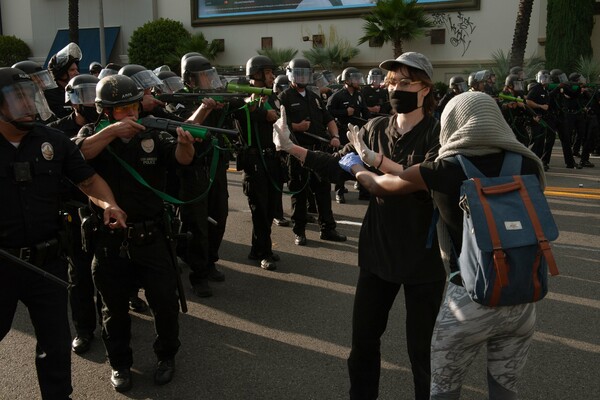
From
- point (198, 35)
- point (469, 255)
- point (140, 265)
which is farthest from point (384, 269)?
point (198, 35)

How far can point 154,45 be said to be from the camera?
30.2 m

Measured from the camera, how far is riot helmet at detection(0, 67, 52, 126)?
325 centimetres

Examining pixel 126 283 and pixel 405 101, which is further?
pixel 126 283

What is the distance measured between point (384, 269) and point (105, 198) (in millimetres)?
1598

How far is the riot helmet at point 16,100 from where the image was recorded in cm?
325

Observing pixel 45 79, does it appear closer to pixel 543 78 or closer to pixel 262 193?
pixel 262 193

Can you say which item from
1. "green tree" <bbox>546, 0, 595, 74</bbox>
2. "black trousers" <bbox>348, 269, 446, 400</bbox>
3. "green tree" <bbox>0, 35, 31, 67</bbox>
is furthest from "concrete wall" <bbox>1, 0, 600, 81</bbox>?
"black trousers" <bbox>348, 269, 446, 400</bbox>

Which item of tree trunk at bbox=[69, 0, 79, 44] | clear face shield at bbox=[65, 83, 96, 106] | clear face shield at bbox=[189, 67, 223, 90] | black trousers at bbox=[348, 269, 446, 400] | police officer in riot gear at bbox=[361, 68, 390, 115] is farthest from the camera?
tree trunk at bbox=[69, 0, 79, 44]

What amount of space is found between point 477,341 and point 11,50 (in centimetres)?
3686

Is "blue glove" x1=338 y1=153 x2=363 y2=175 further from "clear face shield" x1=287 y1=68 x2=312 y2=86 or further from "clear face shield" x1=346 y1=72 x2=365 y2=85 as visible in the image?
"clear face shield" x1=346 y1=72 x2=365 y2=85

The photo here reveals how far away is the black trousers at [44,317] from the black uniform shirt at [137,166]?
74cm

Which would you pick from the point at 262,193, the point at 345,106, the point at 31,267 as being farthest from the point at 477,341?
the point at 345,106

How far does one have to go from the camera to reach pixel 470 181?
103 inches

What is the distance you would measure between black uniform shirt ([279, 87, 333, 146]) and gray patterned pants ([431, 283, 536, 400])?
4.97m
